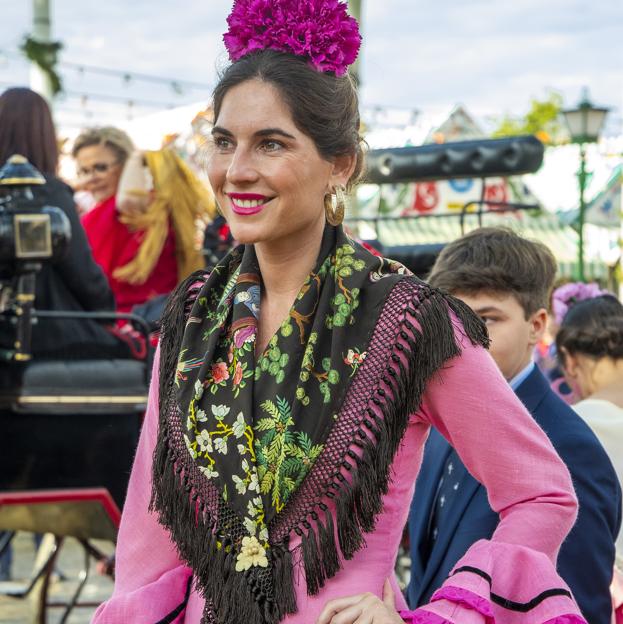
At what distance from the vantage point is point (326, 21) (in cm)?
185

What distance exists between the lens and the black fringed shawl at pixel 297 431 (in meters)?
1.72

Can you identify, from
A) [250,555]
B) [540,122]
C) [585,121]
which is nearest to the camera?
[250,555]

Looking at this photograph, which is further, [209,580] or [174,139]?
[174,139]

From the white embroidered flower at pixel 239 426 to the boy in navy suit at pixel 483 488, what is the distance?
30.7 inches

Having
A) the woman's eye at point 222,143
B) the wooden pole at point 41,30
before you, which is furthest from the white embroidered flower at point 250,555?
the wooden pole at point 41,30

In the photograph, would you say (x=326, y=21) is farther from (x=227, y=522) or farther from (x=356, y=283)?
(x=227, y=522)

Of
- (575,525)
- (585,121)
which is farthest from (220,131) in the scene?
(585,121)

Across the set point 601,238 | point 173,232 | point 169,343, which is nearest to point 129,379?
point 173,232

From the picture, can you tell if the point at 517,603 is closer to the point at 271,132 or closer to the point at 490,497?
the point at 490,497

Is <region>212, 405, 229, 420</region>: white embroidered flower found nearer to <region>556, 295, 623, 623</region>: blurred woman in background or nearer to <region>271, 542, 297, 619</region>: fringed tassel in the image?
<region>271, 542, 297, 619</region>: fringed tassel

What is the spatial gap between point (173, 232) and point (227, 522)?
13.2 ft

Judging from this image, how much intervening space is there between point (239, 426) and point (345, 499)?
20 cm

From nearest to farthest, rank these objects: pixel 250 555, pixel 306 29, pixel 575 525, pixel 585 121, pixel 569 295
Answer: pixel 250 555
pixel 306 29
pixel 575 525
pixel 569 295
pixel 585 121

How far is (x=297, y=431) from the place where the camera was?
1738mm
